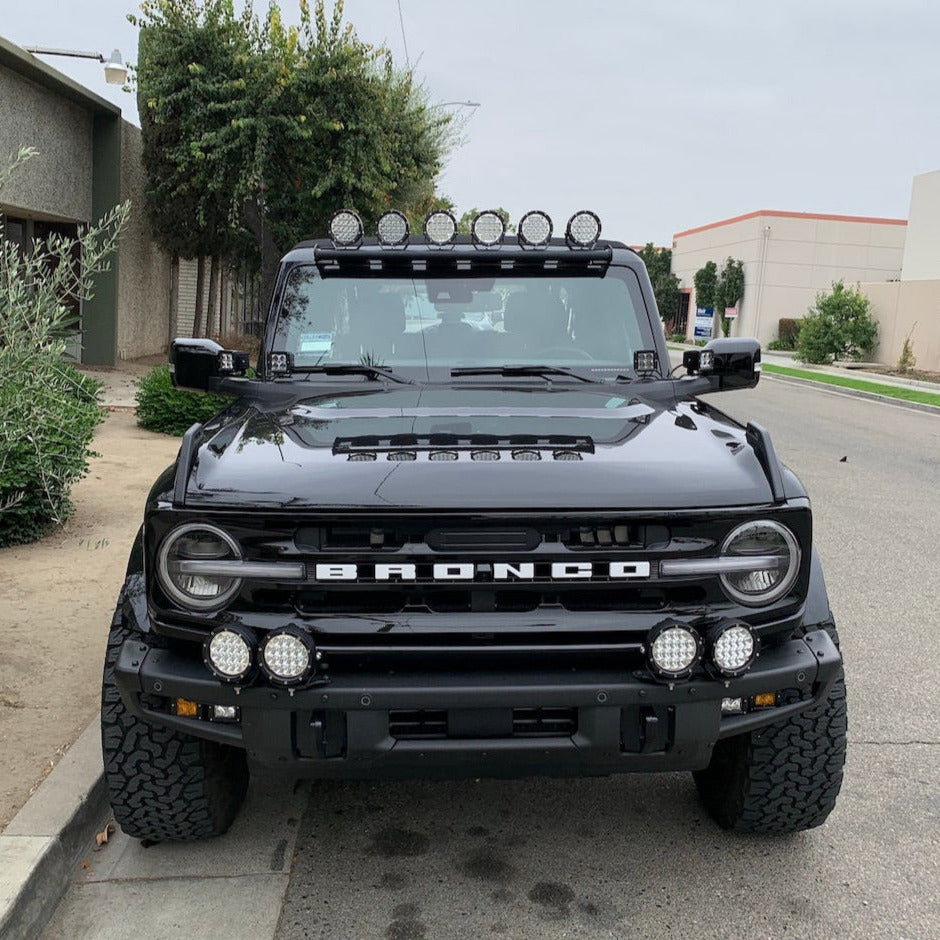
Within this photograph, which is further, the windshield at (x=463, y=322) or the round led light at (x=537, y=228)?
the round led light at (x=537, y=228)

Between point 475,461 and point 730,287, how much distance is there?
51936mm

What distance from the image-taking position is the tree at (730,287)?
51938mm

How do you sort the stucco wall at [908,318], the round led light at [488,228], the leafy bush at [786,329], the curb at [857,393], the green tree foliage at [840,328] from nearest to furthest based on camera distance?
the round led light at [488,228] → the curb at [857,393] → the stucco wall at [908,318] → the green tree foliage at [840,328] → the leafy bush at [786,329]

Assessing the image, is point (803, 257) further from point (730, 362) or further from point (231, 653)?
point (231, 653)

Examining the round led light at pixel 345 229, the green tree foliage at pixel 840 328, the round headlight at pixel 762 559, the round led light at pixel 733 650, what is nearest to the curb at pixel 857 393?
the green tree foliage at pixel 840 328

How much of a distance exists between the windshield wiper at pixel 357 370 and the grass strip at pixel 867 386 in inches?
721

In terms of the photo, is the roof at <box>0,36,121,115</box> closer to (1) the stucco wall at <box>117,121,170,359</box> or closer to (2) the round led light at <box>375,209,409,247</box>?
(1) the stucco wall at <box>117,121,170,359</box>

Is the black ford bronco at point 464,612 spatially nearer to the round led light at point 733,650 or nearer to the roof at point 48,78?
the round led light at point 733,650

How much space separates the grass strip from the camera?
70.4ft

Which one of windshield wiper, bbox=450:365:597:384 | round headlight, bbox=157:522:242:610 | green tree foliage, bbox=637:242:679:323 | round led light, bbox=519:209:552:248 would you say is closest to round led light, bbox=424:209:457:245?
round led light, bbox=519:209:552:248

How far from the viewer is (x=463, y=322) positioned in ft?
13.0

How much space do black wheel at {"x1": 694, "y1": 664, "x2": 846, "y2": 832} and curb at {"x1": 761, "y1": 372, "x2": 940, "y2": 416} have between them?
17819 millimetres

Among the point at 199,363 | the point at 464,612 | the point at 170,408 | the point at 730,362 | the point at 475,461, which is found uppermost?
the point at 730,362

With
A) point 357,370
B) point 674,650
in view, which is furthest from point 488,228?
point 674,650
